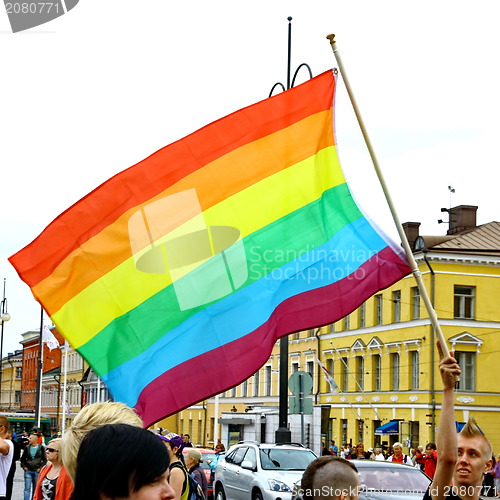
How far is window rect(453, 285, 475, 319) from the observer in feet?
196

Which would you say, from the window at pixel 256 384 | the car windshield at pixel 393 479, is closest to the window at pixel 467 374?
the window at pixel 256 384

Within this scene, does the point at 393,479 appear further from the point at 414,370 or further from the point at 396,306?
the point at 396,306

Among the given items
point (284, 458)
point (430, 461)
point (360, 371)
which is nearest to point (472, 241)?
point (360, 371)

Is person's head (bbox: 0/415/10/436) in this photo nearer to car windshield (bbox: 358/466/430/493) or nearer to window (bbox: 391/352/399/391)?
car windshield (bbox: 358/466/430/493)

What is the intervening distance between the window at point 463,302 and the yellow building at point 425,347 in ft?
0.17

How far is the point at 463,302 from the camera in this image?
5984cm

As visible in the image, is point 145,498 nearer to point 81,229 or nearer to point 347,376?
point 81,229

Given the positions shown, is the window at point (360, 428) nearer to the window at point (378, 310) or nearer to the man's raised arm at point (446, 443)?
the window at point (378, 310)

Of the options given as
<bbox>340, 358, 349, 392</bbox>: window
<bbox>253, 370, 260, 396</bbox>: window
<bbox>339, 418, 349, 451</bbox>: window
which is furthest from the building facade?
<bbox>339, 418, 349, 451</bbox>: window

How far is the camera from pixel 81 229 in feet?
26.9

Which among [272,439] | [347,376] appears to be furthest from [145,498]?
[347,376]

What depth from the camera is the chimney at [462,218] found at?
212 ft

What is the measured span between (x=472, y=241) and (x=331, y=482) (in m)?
57.7

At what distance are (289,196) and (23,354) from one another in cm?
14683
